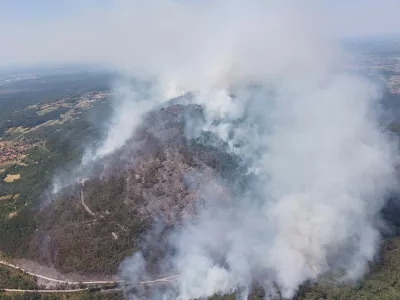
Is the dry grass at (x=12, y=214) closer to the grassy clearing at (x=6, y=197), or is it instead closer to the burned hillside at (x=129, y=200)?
the burned hillside at (x=129, y=200)

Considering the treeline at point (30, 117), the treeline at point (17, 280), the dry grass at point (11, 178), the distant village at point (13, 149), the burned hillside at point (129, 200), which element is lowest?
the treeline at point (30, 117)

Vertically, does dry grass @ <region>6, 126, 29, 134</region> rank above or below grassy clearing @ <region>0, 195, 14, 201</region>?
below

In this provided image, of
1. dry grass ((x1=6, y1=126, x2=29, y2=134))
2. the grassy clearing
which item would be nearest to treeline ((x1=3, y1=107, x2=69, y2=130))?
dry grass ((x1=6, y1=126, x2=29, y2=134))

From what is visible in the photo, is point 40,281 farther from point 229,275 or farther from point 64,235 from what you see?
point 229,275

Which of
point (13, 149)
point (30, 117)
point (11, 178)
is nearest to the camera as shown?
point (11, 178)

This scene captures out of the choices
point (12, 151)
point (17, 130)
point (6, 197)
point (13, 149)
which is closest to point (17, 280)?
point (6, 197)

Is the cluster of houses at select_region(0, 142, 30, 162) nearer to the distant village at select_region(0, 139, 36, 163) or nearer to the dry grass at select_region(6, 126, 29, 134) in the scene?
the distant village at select_region(0, 139, 36, 163)

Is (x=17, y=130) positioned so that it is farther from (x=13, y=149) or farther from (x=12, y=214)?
(x=12, y=214)

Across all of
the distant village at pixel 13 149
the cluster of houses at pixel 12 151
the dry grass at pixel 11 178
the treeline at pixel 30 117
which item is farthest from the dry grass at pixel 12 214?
the treeline at pixel 30 117

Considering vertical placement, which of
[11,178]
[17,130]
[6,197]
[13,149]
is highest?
[6,197]

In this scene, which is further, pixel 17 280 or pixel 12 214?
pixel 12 214

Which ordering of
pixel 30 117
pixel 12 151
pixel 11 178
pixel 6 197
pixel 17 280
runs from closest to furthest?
pixel 17 280, pixel 6 197, pixel 11 178, pixel 12 151, pixel 30 117

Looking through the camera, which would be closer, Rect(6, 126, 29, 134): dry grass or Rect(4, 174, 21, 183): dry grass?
Rect(4, 174, 21, 183): dry grass

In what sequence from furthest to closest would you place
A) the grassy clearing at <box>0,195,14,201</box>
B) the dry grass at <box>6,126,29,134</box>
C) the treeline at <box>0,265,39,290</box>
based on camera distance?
the dry grass at <box>6,126,29,134</box>
the grassy clearing at <box>0,195,14,201</box>
the treeline at <box>0,265,39,290</box>
